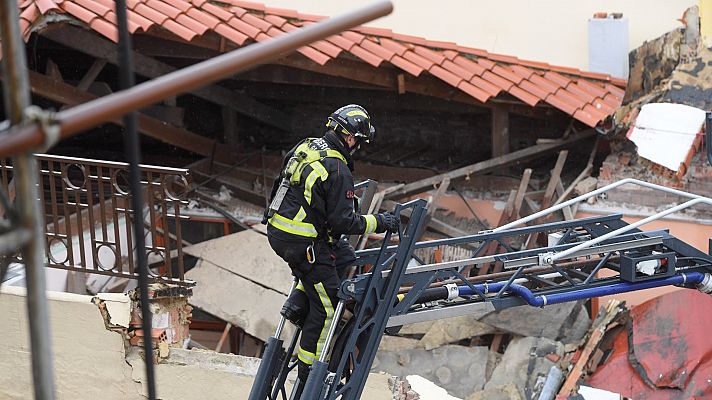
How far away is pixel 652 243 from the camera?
6.27 m

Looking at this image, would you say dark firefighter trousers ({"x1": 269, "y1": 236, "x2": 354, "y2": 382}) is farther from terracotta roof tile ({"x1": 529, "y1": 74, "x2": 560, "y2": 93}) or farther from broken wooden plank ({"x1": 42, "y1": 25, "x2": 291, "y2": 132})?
broken wooden plank ({"x1": 42, "y1": 25, "x2": 291, "y2": 132})

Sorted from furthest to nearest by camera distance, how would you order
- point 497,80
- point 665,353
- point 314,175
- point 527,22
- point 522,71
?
point 527,22, point 522,71, point 497,80, point 665,353, point 314,175

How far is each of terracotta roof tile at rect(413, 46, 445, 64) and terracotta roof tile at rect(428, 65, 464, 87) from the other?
151 millimetres

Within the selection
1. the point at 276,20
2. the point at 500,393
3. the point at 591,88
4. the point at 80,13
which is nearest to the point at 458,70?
the point at 591,88

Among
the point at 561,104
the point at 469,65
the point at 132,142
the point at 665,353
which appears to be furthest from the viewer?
the point at 469,65

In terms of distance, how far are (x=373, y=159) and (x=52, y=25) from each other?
424 cm

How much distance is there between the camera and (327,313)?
18.4 ft

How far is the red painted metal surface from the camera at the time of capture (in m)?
8.28

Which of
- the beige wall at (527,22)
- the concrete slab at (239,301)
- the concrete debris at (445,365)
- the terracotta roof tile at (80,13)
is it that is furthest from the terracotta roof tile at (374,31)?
the concrete debris at (445,365)

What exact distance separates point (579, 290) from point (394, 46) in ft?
13.9

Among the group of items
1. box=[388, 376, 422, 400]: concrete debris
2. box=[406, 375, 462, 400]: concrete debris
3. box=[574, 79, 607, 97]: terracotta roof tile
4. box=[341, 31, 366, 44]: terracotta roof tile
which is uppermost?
box=[341, 31, 366, 44]: terracotta roof tile

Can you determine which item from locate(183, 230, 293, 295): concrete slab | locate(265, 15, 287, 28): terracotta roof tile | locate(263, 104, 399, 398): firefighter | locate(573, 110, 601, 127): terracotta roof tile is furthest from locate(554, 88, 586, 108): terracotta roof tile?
locate(263, 104, 399, 398): firefighter

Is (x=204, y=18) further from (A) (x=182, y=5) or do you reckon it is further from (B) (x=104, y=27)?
(B) (x=104, y=27)

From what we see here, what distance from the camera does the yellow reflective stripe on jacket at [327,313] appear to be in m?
5.58
